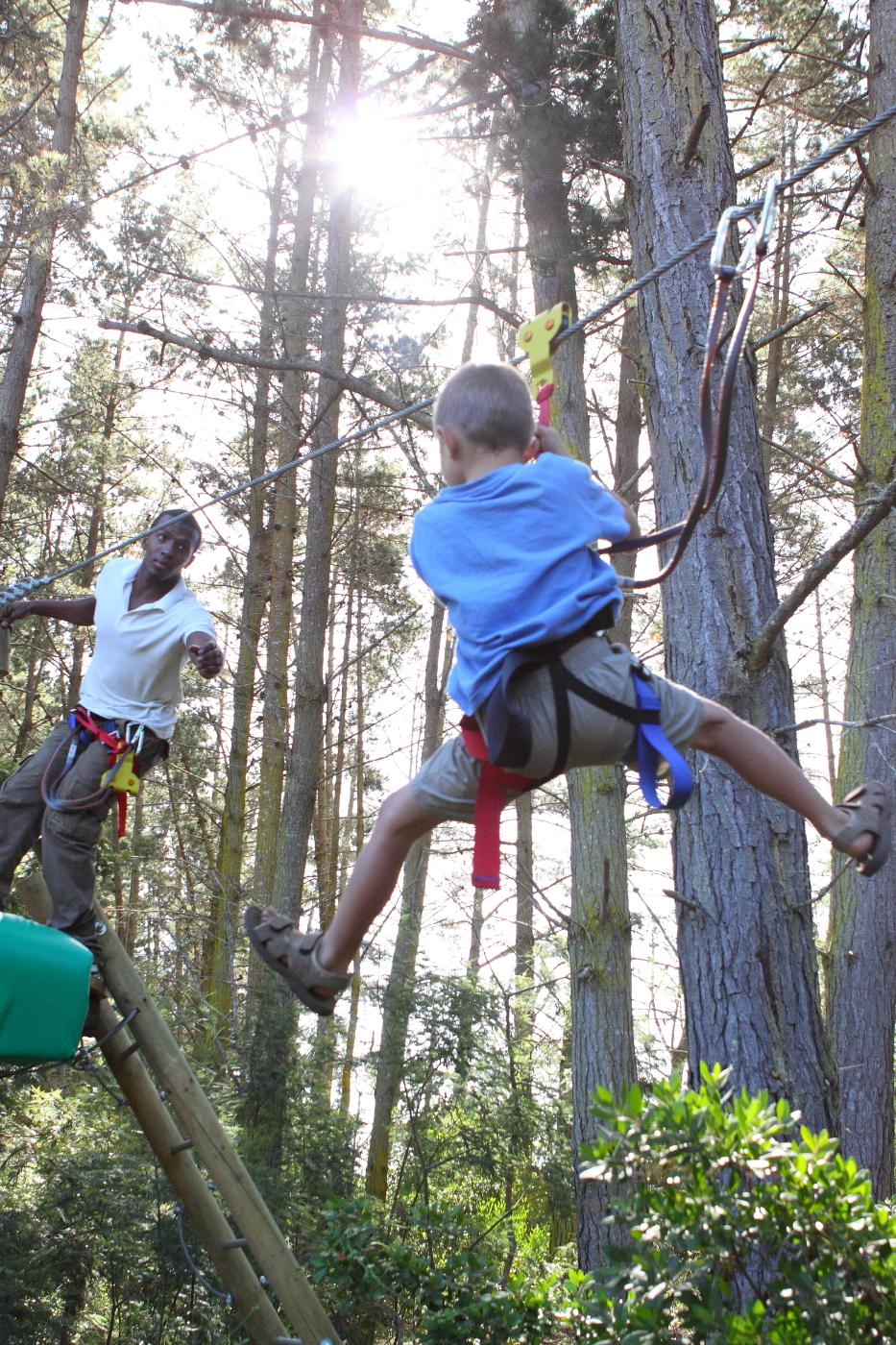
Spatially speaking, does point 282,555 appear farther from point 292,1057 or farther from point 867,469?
point 867,469

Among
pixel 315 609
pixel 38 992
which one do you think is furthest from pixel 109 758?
pixel 315 609

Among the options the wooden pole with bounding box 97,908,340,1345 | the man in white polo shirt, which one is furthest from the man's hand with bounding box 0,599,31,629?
the wooden pole with bounding box 97,908,340,1345

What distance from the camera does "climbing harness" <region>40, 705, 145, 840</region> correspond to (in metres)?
4.08

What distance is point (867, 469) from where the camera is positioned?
25.4 feet

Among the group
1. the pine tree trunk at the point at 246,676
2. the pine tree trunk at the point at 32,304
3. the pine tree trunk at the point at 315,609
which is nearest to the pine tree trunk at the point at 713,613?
the pine tree trunk at the point at 315,609

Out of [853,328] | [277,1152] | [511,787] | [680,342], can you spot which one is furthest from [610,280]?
[511,787]

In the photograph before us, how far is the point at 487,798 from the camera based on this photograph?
8.47 ft

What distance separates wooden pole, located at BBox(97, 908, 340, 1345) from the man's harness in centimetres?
240

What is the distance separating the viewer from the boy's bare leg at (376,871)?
8.66 ft

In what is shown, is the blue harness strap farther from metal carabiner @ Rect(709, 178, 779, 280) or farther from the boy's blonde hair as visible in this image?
metal carabiner @ Rect(709, 178, 779, 280)

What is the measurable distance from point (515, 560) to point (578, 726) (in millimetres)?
393

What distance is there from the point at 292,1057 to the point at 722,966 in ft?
19.9

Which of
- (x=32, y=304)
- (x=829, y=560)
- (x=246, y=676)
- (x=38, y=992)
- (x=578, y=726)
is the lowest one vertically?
(x=38, y=992)

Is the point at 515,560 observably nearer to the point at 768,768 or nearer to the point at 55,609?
the point at 768,768
